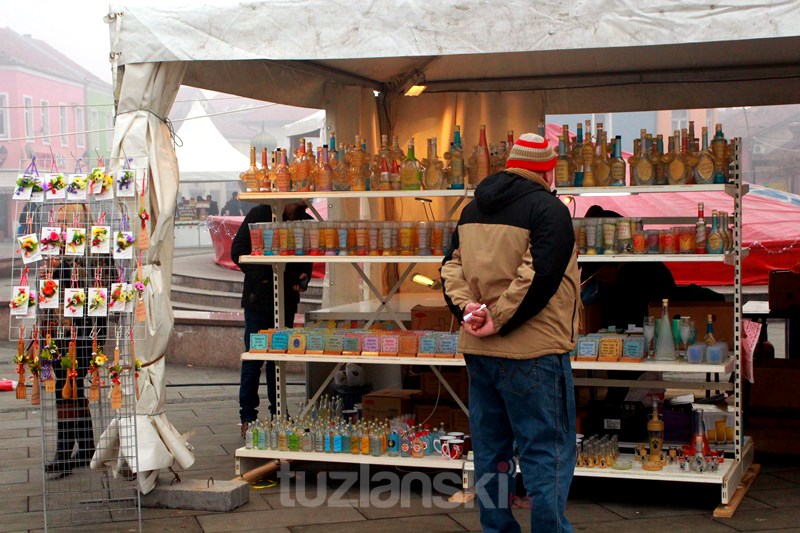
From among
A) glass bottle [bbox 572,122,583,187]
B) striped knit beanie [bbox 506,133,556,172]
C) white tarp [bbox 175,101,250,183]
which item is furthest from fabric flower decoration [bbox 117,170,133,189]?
white tarp [bbox 175,101,250,183]

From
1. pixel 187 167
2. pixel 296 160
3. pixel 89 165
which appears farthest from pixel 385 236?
pixel 187 167

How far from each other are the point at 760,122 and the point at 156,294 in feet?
78.1

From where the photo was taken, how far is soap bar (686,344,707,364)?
5.15 m

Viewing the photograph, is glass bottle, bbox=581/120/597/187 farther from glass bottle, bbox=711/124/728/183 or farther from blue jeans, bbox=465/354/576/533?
blue jeans, bbox=465/354/576/533

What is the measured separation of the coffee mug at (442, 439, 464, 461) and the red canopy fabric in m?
9.66

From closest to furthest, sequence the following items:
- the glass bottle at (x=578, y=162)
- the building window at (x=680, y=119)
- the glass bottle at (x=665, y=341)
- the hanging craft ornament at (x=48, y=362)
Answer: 1. the hanging craft ornament at (x=48, y=362)
2. the glass bottle at (x=665, y=341)
3. the glass bottle at (x=578, y=162)
4. the building window at (x=680, y=119)

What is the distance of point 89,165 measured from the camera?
4902 millimetres

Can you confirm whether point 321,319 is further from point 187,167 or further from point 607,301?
point 187,167

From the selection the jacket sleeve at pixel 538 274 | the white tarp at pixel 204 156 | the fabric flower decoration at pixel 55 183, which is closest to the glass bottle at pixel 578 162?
the jacket sleeve at pixel 538 274

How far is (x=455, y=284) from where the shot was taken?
4059 millimetres

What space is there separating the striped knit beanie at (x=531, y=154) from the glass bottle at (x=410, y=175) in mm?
1610

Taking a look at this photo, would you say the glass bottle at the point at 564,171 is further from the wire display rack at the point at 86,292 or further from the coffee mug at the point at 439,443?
the wire display rack at the point at 86,292

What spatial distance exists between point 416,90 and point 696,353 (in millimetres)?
3358

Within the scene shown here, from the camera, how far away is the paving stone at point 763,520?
4.86 m
